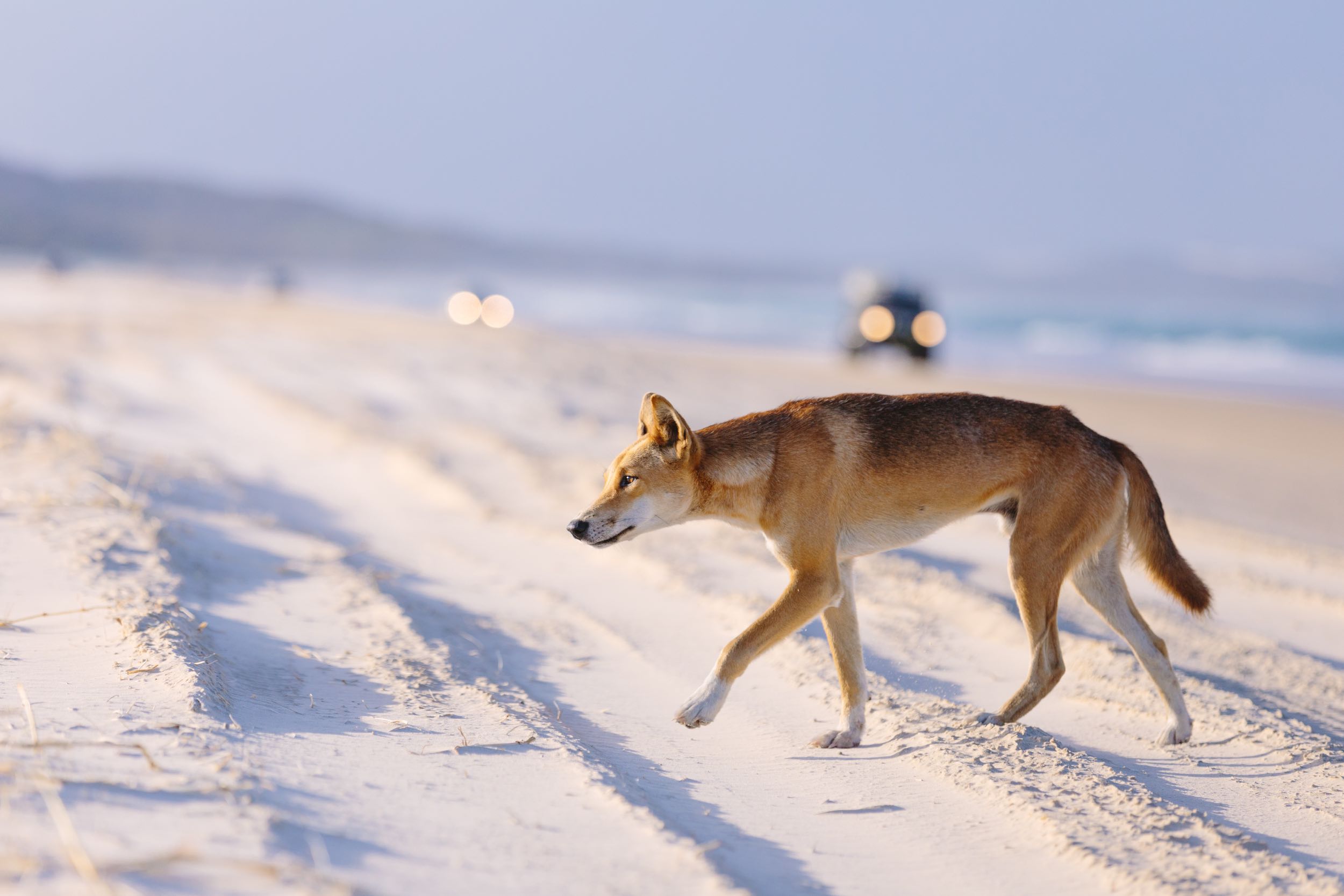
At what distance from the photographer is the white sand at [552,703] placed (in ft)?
11.4

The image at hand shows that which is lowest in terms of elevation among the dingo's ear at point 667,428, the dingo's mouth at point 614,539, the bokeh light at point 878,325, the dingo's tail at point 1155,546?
the dingo's mouth at point 614,539

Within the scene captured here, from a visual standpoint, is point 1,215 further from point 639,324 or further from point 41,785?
point 41,785

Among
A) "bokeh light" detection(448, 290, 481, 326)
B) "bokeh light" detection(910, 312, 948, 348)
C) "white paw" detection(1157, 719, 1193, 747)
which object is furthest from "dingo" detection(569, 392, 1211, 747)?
"bokeh light" detection(448, 290, 481, 326)

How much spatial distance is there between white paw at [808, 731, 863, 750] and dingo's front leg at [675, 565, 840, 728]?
44cm

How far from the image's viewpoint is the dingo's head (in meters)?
5.22

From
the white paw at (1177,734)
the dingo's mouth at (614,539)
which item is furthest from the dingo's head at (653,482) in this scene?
the white paw at (1177,734)

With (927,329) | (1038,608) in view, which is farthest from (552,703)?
(927,329)

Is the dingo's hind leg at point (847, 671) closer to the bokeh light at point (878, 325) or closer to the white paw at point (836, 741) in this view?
the white paw at point (836, 741)

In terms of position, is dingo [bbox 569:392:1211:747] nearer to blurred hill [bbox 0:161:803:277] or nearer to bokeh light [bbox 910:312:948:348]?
bokeh light [bbox 910:312:948:348]

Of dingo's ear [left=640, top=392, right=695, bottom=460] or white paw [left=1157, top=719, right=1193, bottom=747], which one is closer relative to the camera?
white paw [left=1157, top=719, right=1193, bottom=747]

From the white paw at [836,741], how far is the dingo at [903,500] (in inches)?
2.8

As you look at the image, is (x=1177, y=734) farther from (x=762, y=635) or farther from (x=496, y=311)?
(x=496, y=311)

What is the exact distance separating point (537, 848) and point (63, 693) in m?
2.07

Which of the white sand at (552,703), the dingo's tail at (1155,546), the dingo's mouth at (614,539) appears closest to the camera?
the white sand at (552,703)
